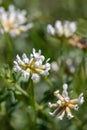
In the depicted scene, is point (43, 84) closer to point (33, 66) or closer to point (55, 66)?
point (55, 66)

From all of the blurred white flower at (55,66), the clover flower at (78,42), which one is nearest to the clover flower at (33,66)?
the clover flower at (78,42)

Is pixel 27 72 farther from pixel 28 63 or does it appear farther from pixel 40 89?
pixel 40 89

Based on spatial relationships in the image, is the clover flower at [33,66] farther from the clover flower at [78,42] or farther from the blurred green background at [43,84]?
the clover flower at [78,42]

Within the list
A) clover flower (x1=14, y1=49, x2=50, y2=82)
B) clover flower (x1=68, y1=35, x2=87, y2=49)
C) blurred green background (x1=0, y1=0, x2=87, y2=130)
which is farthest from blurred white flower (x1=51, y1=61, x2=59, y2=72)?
clover flower (x1=14, y1=49, x2=50, y2=82)

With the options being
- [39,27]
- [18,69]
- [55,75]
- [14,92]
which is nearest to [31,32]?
[55,75]

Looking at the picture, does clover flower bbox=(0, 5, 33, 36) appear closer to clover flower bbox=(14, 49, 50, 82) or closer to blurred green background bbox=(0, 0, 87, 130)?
blurred green background bbox=(0, 0, 87, 130)

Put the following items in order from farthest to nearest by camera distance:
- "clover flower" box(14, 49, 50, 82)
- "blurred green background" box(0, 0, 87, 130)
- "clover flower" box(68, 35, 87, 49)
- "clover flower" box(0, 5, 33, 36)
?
"clover flower" box(0, 5, 33, 36), "clover flower" box(68, 35, 87, 49), "blurred green background" box(0, 0, 87, 130), "clover flower" box(14, 49, 50, 82)

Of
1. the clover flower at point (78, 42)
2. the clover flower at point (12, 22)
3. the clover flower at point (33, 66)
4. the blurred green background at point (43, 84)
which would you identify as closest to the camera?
the clover flower at point (33, 66)

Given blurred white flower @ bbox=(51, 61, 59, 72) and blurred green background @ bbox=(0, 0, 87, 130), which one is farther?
blurred white flower @ bbox=(51, 61, 59, 72)

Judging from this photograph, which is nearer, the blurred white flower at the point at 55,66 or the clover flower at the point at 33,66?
the clover flower at the point at 33,66
